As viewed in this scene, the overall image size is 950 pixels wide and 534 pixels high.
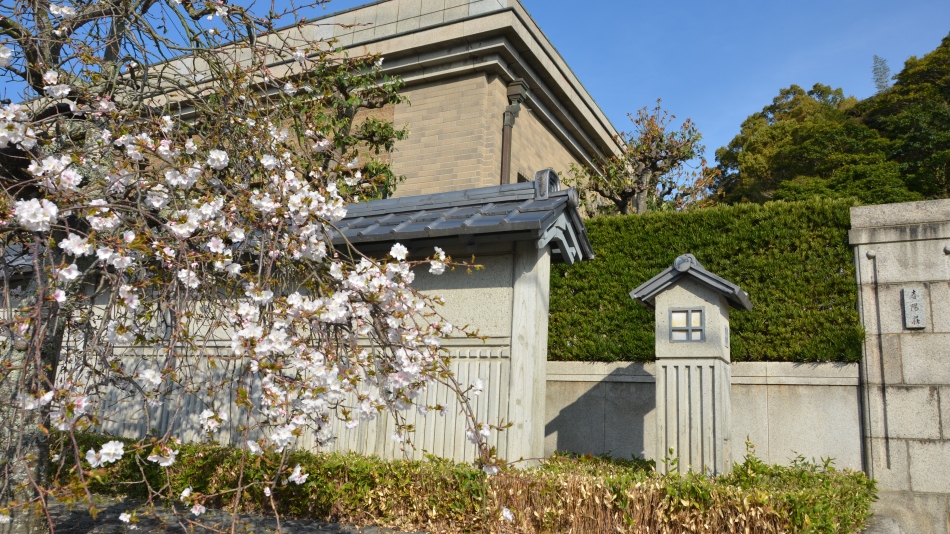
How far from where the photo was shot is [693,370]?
6.80m

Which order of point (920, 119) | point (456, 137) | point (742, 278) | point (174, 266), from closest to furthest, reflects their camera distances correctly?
point (174, 266) < point (742, 278) < point (456, 137) < point (920, 119)

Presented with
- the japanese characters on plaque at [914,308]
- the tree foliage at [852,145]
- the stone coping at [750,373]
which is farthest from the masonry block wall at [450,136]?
the tree foliage at [852,145]

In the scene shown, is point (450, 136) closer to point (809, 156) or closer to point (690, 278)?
point (690, 278)

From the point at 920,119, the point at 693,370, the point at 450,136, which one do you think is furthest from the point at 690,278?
the point at 920,119

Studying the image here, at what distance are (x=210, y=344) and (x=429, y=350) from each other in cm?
453

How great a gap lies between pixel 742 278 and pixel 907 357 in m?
2.19

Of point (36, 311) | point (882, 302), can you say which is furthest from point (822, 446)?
point (36, 311)

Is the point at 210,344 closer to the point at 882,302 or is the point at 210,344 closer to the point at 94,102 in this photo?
the point at 94,102

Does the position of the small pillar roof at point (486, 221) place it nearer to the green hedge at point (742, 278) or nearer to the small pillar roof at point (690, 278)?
the small pillar roof at point (690, 278)

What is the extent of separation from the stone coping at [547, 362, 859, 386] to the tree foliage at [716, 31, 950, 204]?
50.1 ft

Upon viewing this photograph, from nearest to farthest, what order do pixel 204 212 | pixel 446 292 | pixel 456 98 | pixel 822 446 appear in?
1. pixel 204 212
2. pixel 446 292
3. pixel 822 446
4. pixel 456 98

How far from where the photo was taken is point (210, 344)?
821cm

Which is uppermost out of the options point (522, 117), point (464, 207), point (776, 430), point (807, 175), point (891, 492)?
point (807, 175)

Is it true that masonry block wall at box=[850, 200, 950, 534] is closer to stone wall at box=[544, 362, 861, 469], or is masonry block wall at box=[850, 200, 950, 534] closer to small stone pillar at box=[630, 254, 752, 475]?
stone wall at box=[544, 362, 861, 469]
